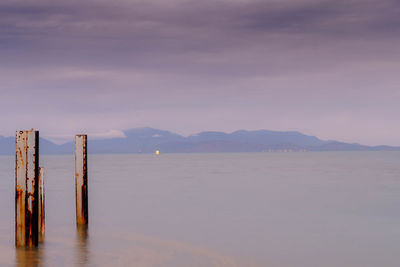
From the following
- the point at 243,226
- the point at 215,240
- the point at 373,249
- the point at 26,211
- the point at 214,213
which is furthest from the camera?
the point at 214,213

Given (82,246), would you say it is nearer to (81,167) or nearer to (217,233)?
(81,167)

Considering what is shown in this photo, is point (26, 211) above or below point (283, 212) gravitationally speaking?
above

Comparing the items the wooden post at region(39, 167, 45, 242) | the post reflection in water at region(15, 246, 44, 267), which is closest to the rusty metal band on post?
the wooden post at region(39, 167, 45, 242)

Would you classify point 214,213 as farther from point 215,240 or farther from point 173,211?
point 215,240

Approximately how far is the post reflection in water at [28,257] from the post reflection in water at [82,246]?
36.4 inches

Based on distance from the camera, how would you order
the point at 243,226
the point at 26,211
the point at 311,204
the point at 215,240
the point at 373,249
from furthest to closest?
the point at 311,204 → the point at 243,226 → the point at 215,240 → the point at 373,249 → the point at 26,211

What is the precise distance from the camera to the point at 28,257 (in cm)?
1116

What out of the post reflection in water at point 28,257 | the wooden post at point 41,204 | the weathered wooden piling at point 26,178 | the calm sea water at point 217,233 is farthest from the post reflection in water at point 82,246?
the weathered wooden piling at point 26,178

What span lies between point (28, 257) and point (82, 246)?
2.12 metres

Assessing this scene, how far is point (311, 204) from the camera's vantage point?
80.2 ft

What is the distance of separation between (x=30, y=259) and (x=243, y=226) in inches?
335

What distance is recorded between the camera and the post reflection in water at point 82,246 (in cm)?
1152

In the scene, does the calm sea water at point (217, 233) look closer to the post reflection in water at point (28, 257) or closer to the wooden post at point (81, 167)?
the post reflection in water at point (28, 257)

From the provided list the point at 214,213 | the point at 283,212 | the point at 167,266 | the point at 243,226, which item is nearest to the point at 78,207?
the point at 167,266
